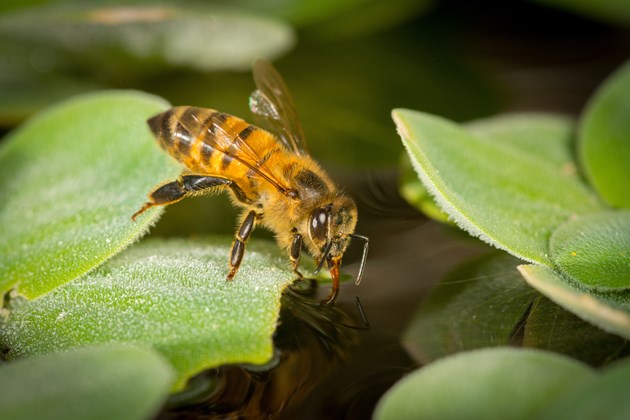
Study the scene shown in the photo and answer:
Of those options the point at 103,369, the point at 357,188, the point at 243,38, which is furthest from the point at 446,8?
the point at 103,369

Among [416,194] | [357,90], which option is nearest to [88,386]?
[416,194]

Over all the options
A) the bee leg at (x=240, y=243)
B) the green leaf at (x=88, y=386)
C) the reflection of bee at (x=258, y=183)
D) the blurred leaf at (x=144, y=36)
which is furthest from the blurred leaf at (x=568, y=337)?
the blurred leaf at (x=144, y=36)

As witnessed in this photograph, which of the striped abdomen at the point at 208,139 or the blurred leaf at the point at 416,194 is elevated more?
the striped abdomen at the point at 208,139

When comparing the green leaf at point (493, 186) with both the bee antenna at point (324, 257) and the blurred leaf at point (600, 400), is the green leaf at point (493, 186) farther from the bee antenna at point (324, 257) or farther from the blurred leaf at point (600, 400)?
the blurred leaf at point (600, 400)

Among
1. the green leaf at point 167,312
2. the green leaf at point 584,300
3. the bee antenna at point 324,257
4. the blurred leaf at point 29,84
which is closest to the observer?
the green leaf at point 584,300

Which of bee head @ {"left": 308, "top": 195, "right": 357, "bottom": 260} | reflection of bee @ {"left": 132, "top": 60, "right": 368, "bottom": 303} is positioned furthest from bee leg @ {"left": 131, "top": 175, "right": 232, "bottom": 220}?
bee head @ {"left": 308, "top": 195, "right": 357, "bottom": 260}

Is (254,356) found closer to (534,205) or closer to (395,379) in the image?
(395,379)

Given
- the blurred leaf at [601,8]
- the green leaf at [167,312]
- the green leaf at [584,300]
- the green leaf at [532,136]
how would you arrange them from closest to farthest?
1. the green leaf at [584,300]
2. the green leaf at [167,312]
3. the green leaf at [532,136]
4. the blurred leaf at [601,8]
